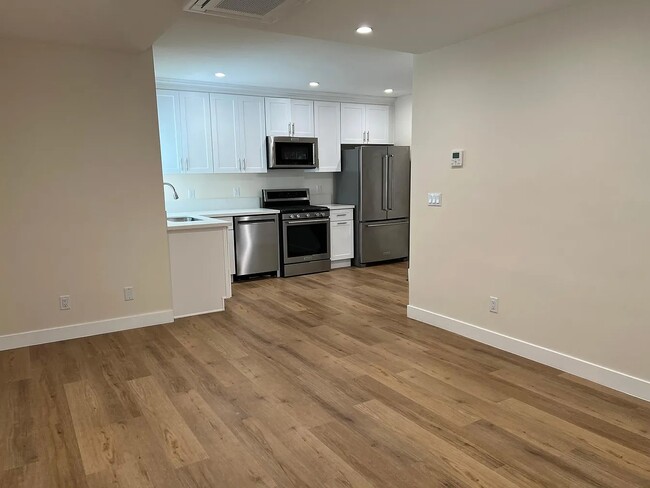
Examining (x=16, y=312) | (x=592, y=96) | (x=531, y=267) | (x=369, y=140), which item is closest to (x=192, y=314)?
(x=16, y=312)

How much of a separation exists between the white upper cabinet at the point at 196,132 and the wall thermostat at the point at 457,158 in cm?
337

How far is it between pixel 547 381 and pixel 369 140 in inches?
199

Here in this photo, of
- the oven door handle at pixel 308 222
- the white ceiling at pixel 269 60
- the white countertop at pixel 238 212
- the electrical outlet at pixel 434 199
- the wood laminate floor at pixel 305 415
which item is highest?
the white ceiling at pixel 269 60

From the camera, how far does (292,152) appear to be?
641cm

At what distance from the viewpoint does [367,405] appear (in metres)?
2.65

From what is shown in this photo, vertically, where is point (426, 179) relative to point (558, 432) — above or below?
above

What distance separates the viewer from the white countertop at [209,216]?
430 centimetres

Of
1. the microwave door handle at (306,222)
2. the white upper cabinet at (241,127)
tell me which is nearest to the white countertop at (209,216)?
the microwave door handle at (306,222)

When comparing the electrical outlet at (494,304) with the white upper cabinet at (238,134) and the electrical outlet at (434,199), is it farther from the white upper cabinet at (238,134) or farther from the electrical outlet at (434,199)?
the white upper cabinet at (238,134)

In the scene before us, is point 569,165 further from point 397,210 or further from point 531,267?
point 397,210

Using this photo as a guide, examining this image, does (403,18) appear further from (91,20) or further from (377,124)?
(377,124)

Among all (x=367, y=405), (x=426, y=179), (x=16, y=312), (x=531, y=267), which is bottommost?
(x=367, y=405)

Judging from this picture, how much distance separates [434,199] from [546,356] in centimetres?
152

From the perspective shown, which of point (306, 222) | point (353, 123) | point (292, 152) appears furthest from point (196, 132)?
point (353, 123)
